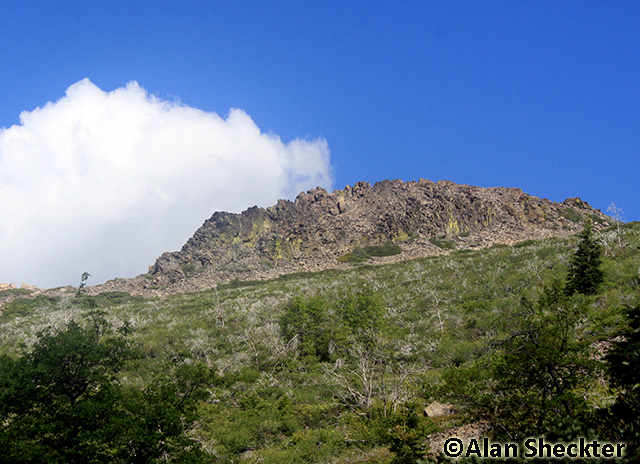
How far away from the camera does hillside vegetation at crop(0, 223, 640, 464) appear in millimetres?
8531

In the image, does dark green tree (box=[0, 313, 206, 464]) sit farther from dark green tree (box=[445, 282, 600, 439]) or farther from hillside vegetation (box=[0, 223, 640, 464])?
dark green tree (box=[445, 282, 600, 439])

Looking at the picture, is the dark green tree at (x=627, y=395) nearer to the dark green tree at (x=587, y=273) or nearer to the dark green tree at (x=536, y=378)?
the dark green tree at (x=536, y=378)

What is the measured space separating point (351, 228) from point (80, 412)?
107823mm

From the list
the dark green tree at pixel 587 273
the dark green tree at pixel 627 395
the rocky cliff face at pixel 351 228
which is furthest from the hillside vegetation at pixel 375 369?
the rocky cliff face at pixel 351 228

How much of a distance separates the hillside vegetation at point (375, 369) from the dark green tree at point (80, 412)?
98mm

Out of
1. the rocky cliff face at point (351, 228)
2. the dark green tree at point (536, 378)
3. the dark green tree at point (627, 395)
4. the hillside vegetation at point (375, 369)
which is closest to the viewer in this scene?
the dark green tree at point (627, 395)

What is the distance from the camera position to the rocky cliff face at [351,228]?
9681 cm

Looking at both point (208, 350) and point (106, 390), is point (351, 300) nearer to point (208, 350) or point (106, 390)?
point (208, 350)

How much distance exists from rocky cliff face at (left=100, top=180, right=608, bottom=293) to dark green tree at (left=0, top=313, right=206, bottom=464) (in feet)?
253

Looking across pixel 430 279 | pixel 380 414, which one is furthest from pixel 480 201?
pixel 380 414

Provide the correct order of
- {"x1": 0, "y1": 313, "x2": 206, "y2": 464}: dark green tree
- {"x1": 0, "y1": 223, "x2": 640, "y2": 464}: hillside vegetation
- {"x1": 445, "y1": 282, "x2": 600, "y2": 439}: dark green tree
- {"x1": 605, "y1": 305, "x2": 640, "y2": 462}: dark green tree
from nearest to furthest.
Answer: {"x1": 605, "y1": 305, "x2": 640, "y2": 462}: dark green tree < {"x1": 445, "y1": 282, "x2": 600, "y2": 439}: dark green tree < {"x1": 0, "y1": 223, "x2": 640, "y2": 464}: hillside vegetation < {"x1": 0, "y1": 313, "x2": 206, "y2": 464}: dark green tree

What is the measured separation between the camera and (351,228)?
385 ft

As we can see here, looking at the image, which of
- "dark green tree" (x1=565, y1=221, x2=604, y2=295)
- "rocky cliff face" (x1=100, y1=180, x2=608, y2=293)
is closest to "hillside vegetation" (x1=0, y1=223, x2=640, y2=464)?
"dark green tree" (x1=565, y1=221, x2=604, y2=295)

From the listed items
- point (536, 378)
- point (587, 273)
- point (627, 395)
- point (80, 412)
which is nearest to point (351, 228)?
point (587, 273)
